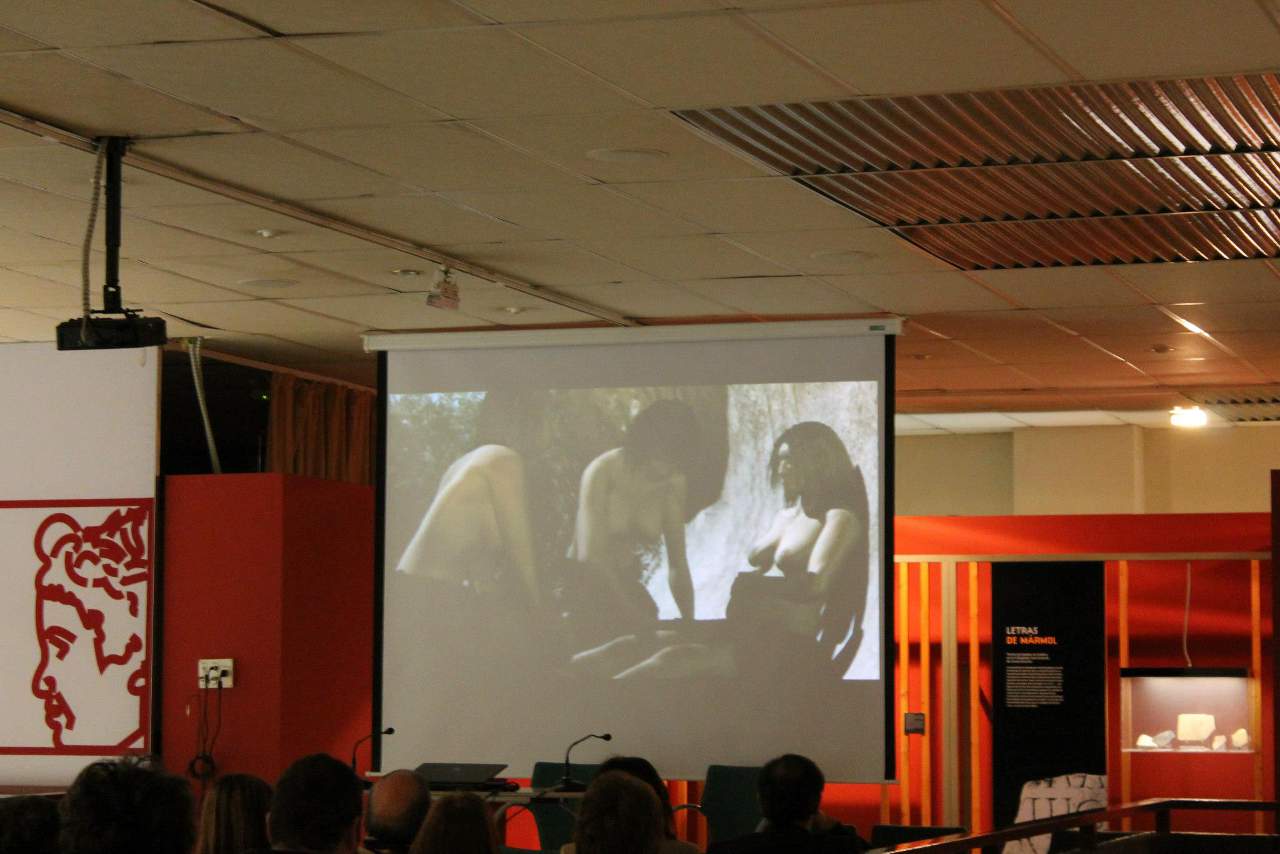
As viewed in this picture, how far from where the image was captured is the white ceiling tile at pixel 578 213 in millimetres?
6434

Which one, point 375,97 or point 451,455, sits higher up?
point 375,97

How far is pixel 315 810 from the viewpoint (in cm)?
348

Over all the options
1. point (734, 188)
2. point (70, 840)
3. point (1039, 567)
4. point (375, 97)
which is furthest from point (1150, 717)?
point (70, 840)

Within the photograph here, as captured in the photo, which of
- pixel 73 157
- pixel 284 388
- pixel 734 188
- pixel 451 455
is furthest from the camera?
pixel 284 388

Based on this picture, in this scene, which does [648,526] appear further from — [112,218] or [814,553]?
[112,218]

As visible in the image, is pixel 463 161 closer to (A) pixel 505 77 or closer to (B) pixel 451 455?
(A) pixel 505 77

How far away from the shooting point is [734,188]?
20.6ft

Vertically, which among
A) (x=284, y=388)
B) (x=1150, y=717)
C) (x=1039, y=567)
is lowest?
(x=1150, y=717)

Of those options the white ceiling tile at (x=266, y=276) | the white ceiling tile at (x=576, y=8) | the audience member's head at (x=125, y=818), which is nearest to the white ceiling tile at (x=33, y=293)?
the white ceiling tile at (x=266, y=276)

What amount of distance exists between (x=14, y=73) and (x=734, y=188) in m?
2.54

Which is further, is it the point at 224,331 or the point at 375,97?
the point at 224,331

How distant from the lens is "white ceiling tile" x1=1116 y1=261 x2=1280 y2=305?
7457 millimetres

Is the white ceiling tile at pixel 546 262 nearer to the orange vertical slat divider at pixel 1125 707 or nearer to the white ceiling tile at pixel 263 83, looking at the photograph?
the white ceiling tile at pixel 263 83

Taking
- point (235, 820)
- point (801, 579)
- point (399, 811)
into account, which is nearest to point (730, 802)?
point (801, 579)
